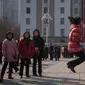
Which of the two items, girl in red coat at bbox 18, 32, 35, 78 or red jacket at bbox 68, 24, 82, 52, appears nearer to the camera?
red jacket at bbox 68, 24, 82, 52

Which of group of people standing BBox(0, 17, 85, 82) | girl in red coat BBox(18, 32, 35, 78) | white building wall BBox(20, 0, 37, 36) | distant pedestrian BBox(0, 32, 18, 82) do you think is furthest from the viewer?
white building wall BBox(20, 0, 37, 36)

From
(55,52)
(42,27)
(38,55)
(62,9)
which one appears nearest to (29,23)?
(42,27)

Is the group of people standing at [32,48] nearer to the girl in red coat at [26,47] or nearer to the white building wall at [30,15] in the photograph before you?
the girl in red coat at [26,47]

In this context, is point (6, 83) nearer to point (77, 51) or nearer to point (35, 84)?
point (35, 84)

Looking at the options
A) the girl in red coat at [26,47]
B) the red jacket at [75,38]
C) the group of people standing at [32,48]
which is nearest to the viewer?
the red jacket at [75,38]

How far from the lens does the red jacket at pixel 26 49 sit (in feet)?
41.2

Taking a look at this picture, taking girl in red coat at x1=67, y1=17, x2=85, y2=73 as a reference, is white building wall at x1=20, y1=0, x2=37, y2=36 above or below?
above

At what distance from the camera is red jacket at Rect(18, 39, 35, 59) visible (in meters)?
12.5

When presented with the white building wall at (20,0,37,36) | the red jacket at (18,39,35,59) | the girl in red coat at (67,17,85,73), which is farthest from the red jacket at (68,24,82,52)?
the white building wall at (20,0,37,36)

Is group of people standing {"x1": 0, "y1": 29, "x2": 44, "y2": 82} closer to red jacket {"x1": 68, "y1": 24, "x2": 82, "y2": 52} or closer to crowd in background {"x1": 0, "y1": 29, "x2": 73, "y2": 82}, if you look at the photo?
crowd in background {"x1": 0, "y1": 29, "x2": 73, "y2": 82}

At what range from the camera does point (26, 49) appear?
41.4ft

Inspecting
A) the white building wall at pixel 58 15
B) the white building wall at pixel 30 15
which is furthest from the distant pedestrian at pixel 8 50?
the white building wall at pixel 30 15

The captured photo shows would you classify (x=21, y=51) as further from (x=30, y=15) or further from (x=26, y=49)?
(x=30, y=15)

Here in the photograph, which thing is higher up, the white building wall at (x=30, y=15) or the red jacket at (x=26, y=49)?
the white building wall at (x=30, y=15)
